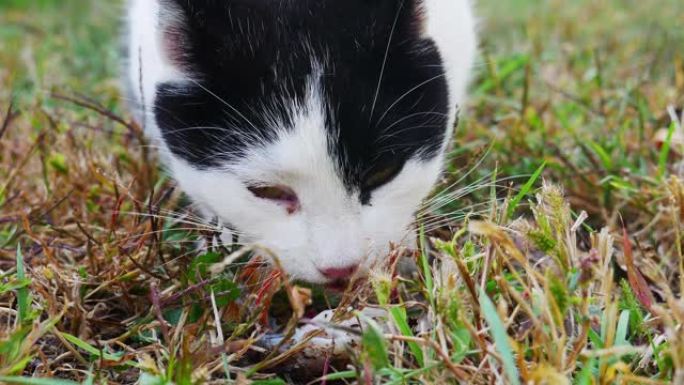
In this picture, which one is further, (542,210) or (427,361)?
(542,210)

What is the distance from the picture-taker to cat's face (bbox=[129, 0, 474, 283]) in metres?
1.59

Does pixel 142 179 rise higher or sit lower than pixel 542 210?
lower

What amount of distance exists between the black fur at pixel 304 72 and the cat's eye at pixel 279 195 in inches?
3.8

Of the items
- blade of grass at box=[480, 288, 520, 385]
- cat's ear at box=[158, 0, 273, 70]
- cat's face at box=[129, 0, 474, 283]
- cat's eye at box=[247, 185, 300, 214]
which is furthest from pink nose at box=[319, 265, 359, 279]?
cat's ear at box=[158, 0, 273, 70]

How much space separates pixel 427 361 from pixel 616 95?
179 cm

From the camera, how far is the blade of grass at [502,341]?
1.11 metres

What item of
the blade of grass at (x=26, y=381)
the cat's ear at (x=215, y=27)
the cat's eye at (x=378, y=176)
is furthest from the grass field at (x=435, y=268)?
the cat's ear at (x=215, y=27)

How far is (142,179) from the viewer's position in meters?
2.25

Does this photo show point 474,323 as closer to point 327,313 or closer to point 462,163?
point 327,313

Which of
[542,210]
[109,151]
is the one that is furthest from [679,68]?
[109,151]

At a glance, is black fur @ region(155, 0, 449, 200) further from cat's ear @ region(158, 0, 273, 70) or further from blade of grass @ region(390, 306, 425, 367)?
blade of grass @ region(390, 306, 425, 367)

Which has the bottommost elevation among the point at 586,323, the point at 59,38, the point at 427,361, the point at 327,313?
the point at 59,38

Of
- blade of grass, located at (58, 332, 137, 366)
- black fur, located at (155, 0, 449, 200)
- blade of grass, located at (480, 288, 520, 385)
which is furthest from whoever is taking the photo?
black fur, located at (155, 0, 449, 200)

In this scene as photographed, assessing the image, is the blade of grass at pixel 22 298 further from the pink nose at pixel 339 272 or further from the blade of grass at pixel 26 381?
the pink nose at pixel 339 272
